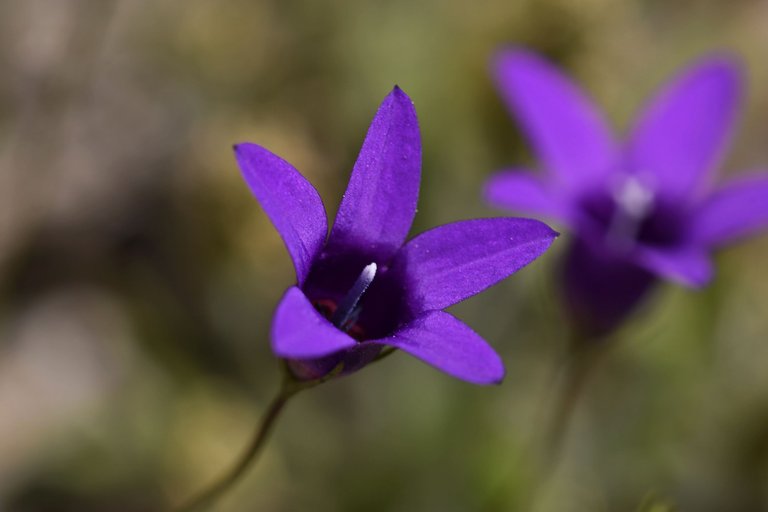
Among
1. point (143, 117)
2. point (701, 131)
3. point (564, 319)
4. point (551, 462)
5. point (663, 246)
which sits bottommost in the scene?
point (551, 462)

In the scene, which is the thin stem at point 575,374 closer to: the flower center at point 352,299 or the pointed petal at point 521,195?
the pointed petal at point 521,195

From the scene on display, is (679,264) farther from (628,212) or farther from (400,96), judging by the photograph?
(400,96)

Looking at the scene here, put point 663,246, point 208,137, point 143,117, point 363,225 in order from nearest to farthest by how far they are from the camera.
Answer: point 363,225
point 663,246
point 208,137
point 143,117

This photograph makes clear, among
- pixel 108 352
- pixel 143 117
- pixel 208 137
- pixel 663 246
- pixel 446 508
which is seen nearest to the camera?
pixel 663 246

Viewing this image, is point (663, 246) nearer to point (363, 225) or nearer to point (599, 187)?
point (599, 187)

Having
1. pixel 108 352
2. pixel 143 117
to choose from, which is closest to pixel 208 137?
pixel 143 117

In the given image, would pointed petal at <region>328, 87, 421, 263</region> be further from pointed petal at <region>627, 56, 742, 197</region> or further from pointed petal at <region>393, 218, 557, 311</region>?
pointed petal at <region>627, 56, 742, 197</region>

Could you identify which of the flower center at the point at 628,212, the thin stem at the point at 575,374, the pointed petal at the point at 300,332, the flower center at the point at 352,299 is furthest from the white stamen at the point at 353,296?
the thin stem at the point at 575,374
